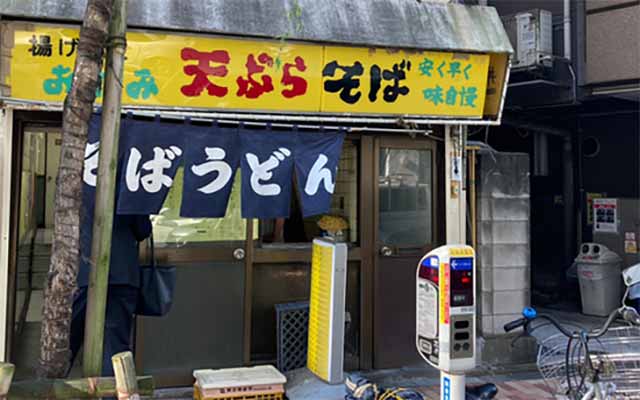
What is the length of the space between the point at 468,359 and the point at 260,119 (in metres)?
3.42

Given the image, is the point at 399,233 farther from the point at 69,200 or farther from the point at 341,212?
the point at 69,200

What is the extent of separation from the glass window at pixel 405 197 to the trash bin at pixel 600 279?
4430 millimetres

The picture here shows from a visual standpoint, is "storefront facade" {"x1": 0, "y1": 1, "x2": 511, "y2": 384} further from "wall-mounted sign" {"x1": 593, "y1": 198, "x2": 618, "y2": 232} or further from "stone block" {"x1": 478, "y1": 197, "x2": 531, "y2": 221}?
"wall-mounted sign" {"x1": 593, "y1": 198, "x2": 618, "y2": 232}

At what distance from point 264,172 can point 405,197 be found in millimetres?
2098

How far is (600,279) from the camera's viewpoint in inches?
391

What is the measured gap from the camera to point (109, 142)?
11.3 ft

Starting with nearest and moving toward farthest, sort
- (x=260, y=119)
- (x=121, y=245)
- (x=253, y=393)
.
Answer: (x=121, y=245) < (x=253, y=393) < (x=260, y=119)

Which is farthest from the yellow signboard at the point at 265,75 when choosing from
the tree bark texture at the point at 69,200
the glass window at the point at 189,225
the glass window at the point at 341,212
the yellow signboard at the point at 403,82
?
the tree bark texture at the point at 69,200

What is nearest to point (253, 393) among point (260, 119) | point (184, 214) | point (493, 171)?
point (184, 214)

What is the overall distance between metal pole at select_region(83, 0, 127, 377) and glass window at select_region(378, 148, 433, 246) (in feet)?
13.3

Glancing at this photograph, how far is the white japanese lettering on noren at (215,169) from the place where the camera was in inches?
225

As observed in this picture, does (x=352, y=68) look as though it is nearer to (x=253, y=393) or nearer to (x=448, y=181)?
(x=448, y=181)

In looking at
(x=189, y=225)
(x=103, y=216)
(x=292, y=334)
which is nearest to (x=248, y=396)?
(x=292, y=334)

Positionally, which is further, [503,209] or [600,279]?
[600,279]
